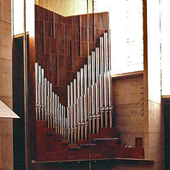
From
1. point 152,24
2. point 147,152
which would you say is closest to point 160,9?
point 152,24

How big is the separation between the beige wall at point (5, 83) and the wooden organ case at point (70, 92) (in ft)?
4.86

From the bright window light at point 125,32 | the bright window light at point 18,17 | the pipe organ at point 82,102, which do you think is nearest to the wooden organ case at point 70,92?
the pipe organ at point 82,102

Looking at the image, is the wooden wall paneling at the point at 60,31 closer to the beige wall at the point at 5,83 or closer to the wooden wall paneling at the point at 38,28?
the wooden wall paneling at the point at 38,28

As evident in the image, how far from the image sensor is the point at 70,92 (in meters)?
5.19

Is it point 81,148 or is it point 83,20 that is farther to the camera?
point 83,20

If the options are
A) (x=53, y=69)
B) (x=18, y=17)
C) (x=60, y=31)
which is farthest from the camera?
(x=60, y=31)

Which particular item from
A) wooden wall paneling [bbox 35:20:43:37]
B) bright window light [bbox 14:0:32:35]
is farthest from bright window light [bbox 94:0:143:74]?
bright window light [bbox 14:0:32:35]

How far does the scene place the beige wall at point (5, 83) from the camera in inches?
126

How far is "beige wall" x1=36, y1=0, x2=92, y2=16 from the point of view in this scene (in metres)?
5.16

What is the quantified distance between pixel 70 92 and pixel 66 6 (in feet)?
3.95

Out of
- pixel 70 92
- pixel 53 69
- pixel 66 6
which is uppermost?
pixel 66 6

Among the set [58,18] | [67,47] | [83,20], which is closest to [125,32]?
[83,20]

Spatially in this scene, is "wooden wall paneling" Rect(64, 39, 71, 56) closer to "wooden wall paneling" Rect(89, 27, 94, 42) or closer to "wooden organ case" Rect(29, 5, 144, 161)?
"wooden organ case" Rect(29, 5, 144, 161)

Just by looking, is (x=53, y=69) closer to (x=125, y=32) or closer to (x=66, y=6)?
(x=66, y=6)
